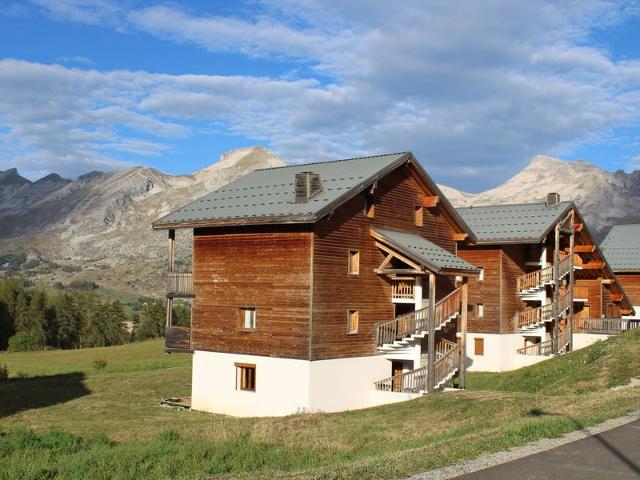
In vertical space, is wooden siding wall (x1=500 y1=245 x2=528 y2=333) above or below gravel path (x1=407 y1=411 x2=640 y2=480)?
above

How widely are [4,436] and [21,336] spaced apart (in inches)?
2947

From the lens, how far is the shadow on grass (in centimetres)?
3344

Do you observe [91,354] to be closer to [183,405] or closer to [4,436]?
[183,405]

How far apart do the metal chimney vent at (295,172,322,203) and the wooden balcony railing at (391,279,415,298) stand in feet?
18.6

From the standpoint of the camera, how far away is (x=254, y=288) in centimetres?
3106

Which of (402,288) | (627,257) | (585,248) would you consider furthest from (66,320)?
(402,288)

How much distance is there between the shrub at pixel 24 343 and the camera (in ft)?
295

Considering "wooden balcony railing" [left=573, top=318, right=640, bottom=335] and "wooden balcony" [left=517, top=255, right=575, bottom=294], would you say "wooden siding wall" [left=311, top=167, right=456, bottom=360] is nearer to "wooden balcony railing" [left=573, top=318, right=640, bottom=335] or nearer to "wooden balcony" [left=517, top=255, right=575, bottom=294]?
"wooden balcony" [left=517, top=255, right=575, bottom=294]

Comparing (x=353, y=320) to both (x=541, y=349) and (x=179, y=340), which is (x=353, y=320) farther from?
(x=541, y=349)

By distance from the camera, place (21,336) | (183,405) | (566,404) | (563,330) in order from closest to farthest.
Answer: (566,404) < (183,405) < (563,330) < (21,336)

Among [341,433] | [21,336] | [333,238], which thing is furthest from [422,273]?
[21,336]

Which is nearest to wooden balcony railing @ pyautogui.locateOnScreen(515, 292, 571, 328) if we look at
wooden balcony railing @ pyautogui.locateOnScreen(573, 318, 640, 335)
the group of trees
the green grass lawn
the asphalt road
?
wooden balcony railing @ pyautogui.locateOnScreen(573, 318, 640, 335)

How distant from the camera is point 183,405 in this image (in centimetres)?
3322

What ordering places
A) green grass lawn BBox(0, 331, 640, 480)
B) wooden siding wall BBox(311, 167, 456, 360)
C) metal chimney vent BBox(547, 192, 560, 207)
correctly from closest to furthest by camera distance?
green grass lawn BBox(0, 331, 640, 480), wooden siding wall BBox(311, 167, 456, 360), metal chimney vent BBox(547, 192, 560, 207)
